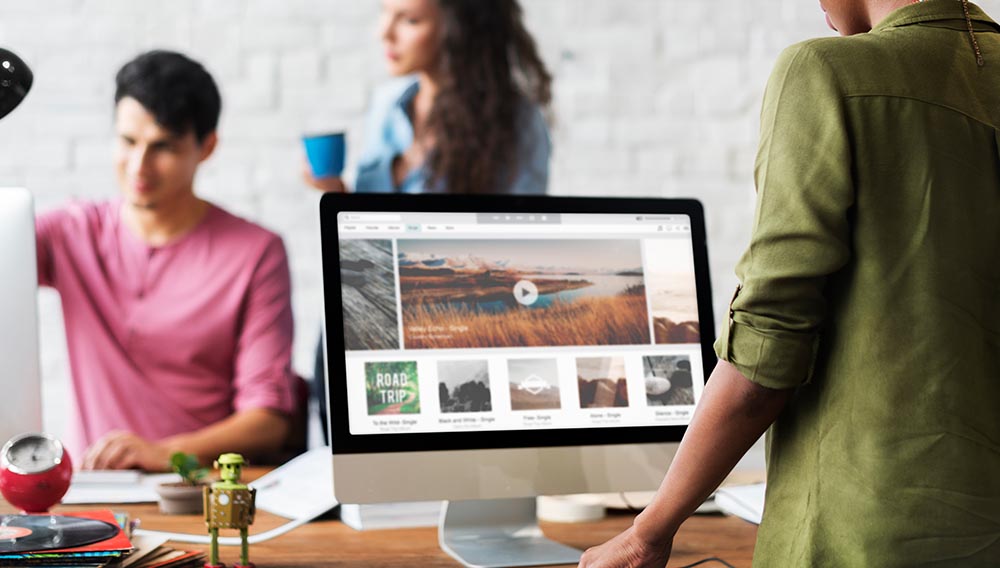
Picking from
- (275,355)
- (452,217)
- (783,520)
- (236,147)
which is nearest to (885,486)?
(783,520)

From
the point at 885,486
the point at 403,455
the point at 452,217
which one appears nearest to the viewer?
the point at 885,486

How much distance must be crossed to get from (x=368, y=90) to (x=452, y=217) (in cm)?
188

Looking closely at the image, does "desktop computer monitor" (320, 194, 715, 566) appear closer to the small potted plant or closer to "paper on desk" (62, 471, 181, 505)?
the small potted plant

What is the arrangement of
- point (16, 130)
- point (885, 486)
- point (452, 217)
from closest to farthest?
1. point (885, 486)
2. point (452, 217)
3. point (16, 130)

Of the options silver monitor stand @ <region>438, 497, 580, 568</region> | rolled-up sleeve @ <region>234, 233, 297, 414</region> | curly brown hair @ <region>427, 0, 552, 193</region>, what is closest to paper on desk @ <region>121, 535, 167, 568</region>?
silver monitor stand @ <region>438, 497, 580, 568</region>

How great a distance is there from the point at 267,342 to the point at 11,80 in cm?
147

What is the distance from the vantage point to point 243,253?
8.80 feet

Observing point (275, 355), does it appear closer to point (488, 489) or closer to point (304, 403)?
point (304, 403)

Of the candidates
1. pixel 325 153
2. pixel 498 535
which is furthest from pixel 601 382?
pixel 325 153

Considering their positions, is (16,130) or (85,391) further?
(16,130)

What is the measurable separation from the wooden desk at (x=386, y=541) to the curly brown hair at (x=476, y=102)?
1.51 meters

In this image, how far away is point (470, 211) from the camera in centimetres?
128

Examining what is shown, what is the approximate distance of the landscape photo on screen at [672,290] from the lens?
1.31 meters

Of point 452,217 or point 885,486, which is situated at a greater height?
point 452,217
